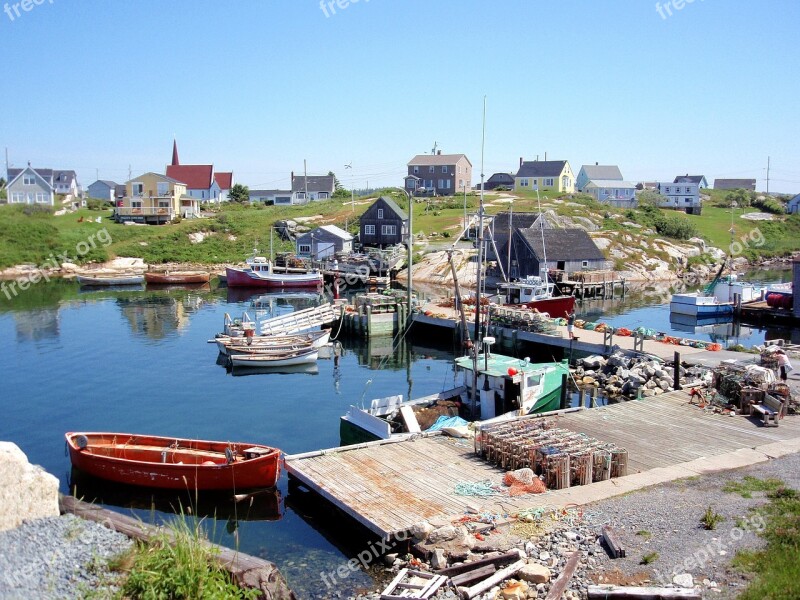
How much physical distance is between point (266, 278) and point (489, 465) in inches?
2207

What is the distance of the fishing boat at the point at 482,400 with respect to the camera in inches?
931

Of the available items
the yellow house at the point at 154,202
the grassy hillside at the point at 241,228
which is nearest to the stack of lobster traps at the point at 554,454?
the grassy hillside at the point at 241,228

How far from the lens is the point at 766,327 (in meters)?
53.8

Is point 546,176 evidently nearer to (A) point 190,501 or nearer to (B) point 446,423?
(B) point 446,423

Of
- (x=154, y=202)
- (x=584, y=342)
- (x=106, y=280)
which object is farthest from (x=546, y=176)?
(x=584, y=342)

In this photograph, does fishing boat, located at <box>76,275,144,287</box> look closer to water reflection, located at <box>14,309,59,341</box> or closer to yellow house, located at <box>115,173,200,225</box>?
water reflection, located at <box>14,309,59,341</box>

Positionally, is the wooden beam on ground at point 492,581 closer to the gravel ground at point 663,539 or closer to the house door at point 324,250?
the gravel ground at point 663,539

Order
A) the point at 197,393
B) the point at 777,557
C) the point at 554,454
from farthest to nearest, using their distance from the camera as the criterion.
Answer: the point at 197,393 < the point at 554,454 < the point at 777,557

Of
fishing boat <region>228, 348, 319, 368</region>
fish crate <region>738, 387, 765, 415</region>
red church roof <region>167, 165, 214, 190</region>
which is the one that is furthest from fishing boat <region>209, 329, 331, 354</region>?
red church roof <region>167, 165, 214, 190</region>

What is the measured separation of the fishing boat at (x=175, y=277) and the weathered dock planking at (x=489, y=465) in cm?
5907

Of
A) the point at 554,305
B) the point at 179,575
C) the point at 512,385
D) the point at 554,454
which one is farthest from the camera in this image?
the point at 554,305

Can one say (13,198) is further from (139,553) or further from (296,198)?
(139,553)

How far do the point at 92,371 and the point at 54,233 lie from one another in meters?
59.4

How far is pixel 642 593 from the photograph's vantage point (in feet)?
40.2
